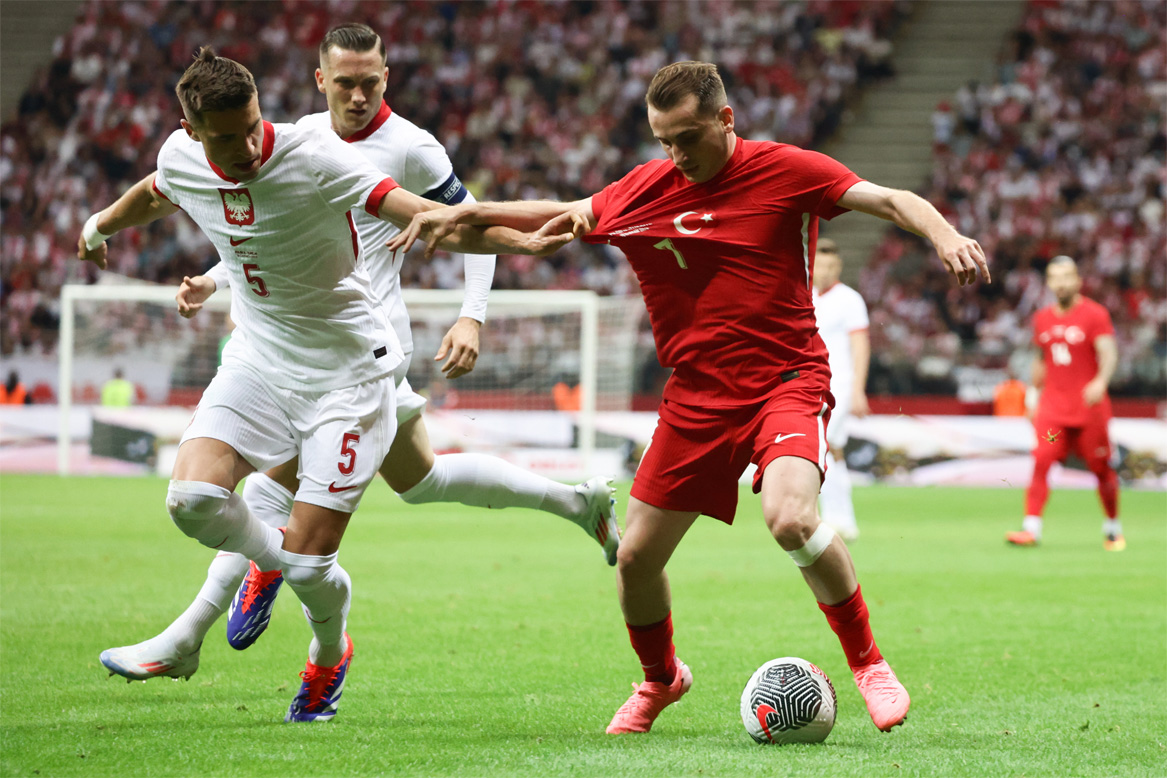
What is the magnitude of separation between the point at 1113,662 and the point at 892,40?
23471 mm

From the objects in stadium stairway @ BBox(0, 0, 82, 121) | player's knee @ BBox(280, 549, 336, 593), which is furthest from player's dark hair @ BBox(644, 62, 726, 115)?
stadium stairway @ BBox(0, 0, 82, 121)

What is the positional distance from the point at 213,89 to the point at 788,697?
106 inches

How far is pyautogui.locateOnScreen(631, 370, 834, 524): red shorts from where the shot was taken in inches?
176

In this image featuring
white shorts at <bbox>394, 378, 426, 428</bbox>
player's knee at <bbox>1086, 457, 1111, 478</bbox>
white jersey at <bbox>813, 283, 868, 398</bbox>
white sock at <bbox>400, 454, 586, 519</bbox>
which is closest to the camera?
white shorts at <bbox>394, 378, 426, 428</bbox>

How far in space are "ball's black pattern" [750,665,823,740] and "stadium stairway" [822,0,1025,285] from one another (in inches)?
819

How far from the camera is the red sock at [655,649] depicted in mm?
4773

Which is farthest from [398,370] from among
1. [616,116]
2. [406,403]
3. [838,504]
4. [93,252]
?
[616,116]

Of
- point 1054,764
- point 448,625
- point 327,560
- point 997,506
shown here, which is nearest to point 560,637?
point 448,625

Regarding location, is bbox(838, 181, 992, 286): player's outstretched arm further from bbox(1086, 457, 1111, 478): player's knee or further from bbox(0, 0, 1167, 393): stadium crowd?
bbox(0, 0, 1167, 393): stadium crowd

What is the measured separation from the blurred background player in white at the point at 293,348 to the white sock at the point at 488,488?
75 centimetres

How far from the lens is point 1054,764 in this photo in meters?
4.07

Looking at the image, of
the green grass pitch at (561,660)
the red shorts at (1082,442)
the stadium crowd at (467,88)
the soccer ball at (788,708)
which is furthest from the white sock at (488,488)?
the stadium crowd at (467,88)

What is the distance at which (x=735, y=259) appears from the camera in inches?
179

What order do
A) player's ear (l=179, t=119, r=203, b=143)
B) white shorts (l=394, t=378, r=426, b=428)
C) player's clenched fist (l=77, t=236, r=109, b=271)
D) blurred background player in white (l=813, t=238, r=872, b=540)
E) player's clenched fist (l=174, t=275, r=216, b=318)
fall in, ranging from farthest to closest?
blurred background player in white (l=813, t=238, r=872, b=540), white shorts (l=394, t=378, r=426, b=428), player's clenched fist (l=77, t=236, r=109, b=271), player's clenched fist (l=174, t=275, r=216, b=318), player's ear (l=179, t=119, r=203, b=143)
